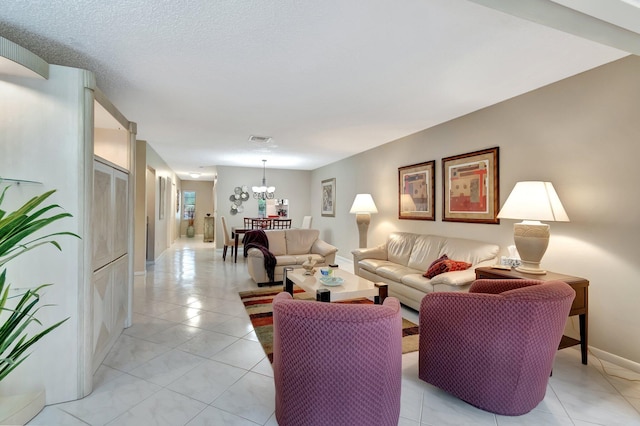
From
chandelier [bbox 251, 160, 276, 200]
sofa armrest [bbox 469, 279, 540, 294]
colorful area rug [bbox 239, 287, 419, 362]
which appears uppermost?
chandelier [bbox 251, 160, 276, 200]

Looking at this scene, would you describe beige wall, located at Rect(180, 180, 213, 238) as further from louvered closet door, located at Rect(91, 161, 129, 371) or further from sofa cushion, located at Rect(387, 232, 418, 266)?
louvered closet door, located at Rect(91, 161, 129, 371)

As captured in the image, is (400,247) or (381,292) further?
(400,247)

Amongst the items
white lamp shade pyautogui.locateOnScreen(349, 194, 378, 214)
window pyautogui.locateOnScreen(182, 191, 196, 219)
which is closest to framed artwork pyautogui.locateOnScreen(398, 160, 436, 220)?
white lamp shade pyautogui.locateOnScreen(349, 194, 378, 214)

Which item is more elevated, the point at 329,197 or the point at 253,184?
the point at 253,184

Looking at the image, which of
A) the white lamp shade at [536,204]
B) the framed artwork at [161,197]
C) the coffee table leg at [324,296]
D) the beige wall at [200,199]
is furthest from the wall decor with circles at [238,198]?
the white lamp shade at [536,204]

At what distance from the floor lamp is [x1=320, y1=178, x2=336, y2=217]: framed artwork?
79.1 inches

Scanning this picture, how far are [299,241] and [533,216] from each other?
370cm

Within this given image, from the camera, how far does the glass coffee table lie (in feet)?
8.78

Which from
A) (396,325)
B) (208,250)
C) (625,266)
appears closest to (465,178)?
(625,266)

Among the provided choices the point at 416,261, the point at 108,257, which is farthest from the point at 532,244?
the point at 108,257

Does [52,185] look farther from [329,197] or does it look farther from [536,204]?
[329,197]

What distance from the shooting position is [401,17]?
1.82m

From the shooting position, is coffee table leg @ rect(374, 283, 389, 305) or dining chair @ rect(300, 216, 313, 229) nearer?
coffee table leg @ rect(374, 283, 389, 305)

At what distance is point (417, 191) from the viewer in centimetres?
450
